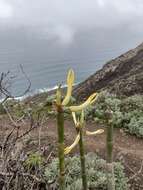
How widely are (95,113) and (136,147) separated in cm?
220

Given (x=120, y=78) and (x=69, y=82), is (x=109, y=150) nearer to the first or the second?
(x=69, y=82)

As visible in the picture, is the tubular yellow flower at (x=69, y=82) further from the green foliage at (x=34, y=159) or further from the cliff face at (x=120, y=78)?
the cliff face at (x=120, y=78)

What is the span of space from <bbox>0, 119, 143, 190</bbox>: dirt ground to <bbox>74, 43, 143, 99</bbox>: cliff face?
330 cm

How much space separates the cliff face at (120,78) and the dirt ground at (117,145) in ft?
10.8

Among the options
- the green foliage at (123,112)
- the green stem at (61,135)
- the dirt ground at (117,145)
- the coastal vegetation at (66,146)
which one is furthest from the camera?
the green foliage at (123,112)

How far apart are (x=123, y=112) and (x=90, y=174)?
14.8 ft

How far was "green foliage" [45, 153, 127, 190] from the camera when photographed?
6.74m

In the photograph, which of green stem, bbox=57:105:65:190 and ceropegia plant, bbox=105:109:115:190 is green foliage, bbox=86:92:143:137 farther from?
green stem, bbox=57:105:65:190

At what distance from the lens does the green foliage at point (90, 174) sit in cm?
674

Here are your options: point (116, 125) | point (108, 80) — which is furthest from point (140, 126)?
point (108, 80)

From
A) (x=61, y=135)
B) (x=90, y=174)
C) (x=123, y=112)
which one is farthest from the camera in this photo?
(x=123, y=112)

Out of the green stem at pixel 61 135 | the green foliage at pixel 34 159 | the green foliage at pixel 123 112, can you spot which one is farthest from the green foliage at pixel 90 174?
the green stem at pixel 61 135

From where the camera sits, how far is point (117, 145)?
940cm

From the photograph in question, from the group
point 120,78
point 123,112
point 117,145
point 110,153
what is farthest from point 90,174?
point 120,78
